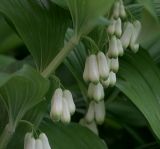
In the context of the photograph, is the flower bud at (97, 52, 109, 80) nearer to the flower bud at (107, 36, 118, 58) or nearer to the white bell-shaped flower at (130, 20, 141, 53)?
the flower bud at (107, 36, 118, 58)

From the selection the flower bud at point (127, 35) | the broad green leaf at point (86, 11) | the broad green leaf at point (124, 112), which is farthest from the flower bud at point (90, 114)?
the broad green leaf at point (124, 112)

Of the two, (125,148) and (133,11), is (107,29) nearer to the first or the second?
(133,11)

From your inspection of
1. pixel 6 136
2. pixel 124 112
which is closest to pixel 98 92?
pixel 6 136

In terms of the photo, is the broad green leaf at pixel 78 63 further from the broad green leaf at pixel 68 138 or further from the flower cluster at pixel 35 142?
the flower cluster at pixel 35 142

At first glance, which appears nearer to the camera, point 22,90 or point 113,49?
point 22,90

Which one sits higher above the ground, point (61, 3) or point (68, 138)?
point (61, 3)

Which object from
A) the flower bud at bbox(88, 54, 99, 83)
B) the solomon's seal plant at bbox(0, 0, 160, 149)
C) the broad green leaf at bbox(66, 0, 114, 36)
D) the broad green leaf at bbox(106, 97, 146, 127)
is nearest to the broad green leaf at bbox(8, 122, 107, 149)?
the solomon's seal plant at bbox(0, 0, 160, 149)

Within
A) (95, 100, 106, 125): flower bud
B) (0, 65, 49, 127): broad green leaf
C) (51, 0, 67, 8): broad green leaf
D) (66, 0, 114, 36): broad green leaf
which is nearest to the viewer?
(0, 65, 49, 127): broad green leaf

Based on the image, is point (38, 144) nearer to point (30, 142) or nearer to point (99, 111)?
point (30, 142)
